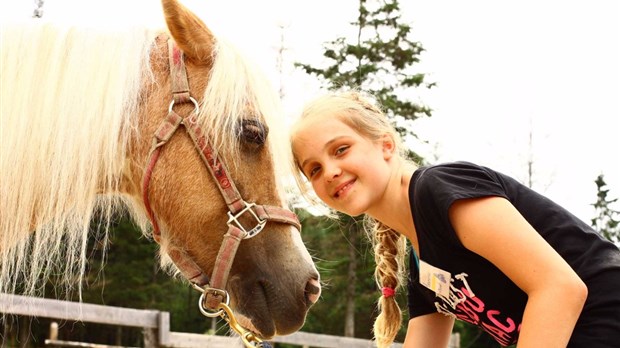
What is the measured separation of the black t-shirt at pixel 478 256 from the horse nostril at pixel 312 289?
401 mm

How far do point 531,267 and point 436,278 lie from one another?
1.37 feet

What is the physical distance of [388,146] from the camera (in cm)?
224

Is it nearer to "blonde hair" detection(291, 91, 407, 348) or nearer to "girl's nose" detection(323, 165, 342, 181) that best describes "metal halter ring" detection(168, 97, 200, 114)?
"blonde hair" detection(291, 91, 407, 348)

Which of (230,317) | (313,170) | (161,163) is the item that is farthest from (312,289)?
(161,163)

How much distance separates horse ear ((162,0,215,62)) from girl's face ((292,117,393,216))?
498 mm

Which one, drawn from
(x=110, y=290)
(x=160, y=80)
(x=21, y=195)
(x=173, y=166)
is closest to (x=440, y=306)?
(x=173, y=166)

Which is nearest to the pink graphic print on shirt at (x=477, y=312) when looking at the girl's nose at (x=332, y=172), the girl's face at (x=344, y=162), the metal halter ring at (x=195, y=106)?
the girl's face at (x=344, y=162)

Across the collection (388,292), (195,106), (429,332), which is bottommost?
(429,332)

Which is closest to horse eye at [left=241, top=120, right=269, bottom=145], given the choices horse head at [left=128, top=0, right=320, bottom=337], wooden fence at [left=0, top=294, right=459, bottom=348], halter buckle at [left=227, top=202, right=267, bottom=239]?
horse head at [left=128, top=0, right=320, bottom=337]

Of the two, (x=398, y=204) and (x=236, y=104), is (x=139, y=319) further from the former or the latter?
(x=398, y=204)

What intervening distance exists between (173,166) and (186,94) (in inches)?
10.6

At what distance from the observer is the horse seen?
224 centimetres

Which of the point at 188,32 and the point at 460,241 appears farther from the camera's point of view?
the point at 188,32

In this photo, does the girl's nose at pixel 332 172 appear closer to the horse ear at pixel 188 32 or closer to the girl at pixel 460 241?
the girl at pixel 460 241
